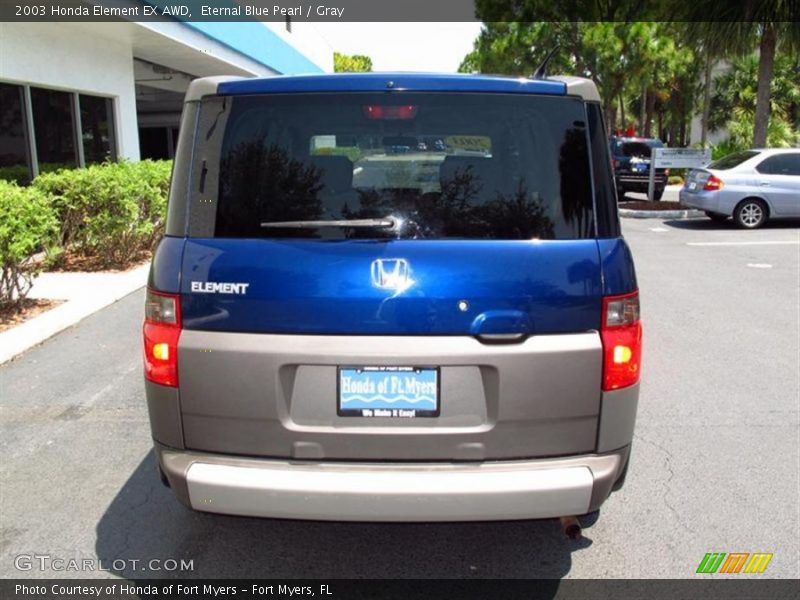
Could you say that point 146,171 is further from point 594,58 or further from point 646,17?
point 646,17

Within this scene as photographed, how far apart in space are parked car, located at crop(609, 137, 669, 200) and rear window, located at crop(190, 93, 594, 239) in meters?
18.3

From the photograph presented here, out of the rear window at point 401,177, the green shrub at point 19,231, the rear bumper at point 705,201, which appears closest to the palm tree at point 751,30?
the rear bumper at point 705,201

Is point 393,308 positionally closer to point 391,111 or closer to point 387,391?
point 387,391

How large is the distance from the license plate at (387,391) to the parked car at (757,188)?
1386cm

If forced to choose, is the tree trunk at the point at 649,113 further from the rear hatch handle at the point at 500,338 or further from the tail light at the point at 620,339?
the rear hatch handle at the point at 500,338

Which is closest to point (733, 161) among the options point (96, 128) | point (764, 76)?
point (764, 76)

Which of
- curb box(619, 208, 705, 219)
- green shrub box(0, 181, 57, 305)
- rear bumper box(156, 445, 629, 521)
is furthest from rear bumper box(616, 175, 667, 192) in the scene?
rear bumper box(156, 445, 629, 521)

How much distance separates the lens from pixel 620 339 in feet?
8.72

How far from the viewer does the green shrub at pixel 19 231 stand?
6.58m

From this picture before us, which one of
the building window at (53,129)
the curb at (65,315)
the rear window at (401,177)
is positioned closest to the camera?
the rear window at (401,177)

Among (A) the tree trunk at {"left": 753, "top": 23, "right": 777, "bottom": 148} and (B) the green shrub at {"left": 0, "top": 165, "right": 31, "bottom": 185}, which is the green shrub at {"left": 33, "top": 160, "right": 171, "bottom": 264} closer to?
(B) the green shrub at {"left": 0, "top": 165, "right": 31, "bottom": 185}

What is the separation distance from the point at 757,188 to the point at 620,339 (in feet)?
44.9

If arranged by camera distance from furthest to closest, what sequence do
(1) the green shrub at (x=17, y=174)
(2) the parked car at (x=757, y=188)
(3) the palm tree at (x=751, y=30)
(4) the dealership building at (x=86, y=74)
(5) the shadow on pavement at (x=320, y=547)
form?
1. (3) the palm tree at (x=751, y=30)
2. (2) the parked car at (x=757, y=188)
3. (4) the dealership building at (x=86, y=74)
4. (1) the green shrub at (x=17, y=174)
5. (5) the shadow on pavement at (x=320, y=547)

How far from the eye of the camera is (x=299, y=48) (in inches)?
1284
